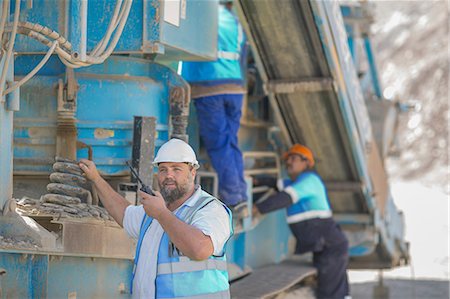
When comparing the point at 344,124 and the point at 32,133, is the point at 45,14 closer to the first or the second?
the point at 32,133

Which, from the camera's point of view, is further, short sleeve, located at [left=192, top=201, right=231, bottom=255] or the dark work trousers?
the dark work trousers

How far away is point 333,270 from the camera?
777 centimetres

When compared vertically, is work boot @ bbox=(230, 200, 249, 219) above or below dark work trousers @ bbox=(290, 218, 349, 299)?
above

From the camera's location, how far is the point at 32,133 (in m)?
5.36

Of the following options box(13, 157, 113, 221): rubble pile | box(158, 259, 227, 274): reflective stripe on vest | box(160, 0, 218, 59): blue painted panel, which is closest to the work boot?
box(160, 0, 218, 59): blue painted panel

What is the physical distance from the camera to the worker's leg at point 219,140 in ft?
21.1

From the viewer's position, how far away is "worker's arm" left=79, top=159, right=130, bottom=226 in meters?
4.90

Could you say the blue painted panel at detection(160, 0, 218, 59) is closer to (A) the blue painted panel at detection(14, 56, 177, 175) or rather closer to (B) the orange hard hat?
(A) the blue painted panel at detection(14, 56, 177, 175)

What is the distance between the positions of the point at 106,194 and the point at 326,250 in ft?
10.5

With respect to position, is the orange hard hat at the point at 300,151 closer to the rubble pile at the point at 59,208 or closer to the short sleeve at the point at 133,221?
the rubble pile at the point at 59,208

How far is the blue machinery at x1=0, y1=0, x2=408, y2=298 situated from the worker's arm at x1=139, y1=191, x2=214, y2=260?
707mm

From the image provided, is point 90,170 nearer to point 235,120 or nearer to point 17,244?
point 17,244

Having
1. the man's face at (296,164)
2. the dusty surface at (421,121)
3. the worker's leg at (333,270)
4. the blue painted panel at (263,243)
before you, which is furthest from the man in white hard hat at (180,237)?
the dusty surface at (421,121)

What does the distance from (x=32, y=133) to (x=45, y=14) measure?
621 millimetres
